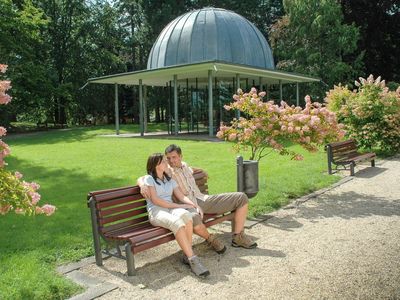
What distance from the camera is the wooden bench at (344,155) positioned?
10.7 meters

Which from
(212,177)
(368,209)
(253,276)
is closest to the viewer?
(253,276)

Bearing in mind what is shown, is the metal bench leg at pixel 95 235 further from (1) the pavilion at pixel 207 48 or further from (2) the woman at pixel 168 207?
(1) the pavilion at pixel 207 48

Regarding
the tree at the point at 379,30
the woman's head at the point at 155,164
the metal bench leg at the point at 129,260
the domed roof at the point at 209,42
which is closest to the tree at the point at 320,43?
the tree at the point at 379,30

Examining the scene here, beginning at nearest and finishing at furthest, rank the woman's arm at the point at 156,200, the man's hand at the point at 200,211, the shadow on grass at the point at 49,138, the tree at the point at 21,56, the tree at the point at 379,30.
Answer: the woman's arm at the point at 156,200, the man's hand at the point at 200,211, the shadow on grass at the point at 49,138, the tree at the point at 21,56, the tree at the point at 379,30

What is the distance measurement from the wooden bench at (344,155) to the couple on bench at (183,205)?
18.9ft

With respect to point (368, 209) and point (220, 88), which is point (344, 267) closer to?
point (368, 209)

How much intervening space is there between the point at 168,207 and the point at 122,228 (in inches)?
23.3

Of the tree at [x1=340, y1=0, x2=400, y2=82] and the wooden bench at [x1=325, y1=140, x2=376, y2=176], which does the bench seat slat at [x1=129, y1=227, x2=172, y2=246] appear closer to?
the wooden bench at [x1=325, y1=140, x2=376, y2=176]

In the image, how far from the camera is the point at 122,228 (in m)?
4.93

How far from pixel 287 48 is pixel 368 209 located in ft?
92.2

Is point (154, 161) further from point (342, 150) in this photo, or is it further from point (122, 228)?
point (342, 150)

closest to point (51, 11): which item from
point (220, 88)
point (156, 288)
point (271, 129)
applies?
point (220, 88)

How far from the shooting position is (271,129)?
25.5 ft

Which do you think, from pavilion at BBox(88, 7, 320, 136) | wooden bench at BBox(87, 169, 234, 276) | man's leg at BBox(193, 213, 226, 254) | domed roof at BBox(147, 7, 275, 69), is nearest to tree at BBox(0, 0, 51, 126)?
pavilion at BBox(88, 7, 320, 136)
